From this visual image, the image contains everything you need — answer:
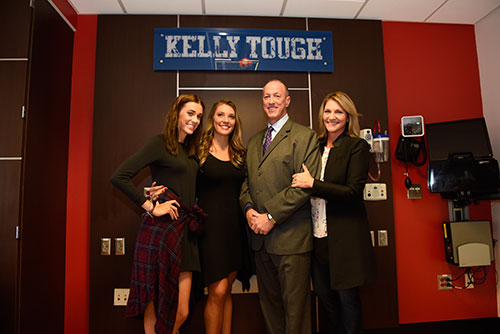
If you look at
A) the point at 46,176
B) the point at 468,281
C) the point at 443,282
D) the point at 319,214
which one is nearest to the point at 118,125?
the point at 46,176

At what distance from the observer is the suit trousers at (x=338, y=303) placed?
1.74 m

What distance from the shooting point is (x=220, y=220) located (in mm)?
1890

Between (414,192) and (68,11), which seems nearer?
(68,11)

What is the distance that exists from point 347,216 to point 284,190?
445mm

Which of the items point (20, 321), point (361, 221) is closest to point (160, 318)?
point (20, 321)

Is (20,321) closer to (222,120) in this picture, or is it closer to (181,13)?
(222,120)

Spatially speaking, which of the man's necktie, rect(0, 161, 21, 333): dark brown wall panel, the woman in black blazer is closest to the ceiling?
the woman in black blazer

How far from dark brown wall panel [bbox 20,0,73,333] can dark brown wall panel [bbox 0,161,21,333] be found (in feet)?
0.15

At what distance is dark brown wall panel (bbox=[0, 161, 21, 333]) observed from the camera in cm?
179

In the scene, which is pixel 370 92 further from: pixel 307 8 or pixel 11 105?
pixel 11 105

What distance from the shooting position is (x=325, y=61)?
259cm

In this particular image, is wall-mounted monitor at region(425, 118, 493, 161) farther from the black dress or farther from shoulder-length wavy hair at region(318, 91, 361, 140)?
the black dress

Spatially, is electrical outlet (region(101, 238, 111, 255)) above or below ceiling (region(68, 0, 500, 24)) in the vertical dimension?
below

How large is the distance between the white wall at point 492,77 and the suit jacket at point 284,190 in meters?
2.18
